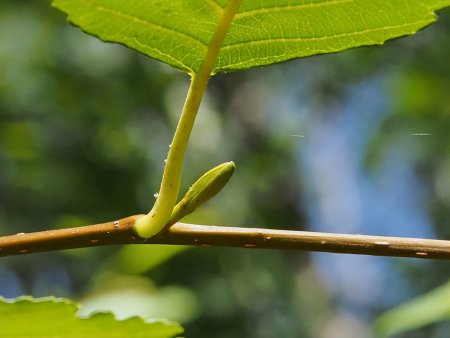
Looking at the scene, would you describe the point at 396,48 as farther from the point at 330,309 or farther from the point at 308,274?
the point at 330,309

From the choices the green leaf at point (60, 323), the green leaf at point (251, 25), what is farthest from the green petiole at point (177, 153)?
the green leaf at point (60, 323)

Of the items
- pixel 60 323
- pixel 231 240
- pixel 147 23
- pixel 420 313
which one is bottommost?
pixel 420 313

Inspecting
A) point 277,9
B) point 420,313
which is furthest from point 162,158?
point 277,9

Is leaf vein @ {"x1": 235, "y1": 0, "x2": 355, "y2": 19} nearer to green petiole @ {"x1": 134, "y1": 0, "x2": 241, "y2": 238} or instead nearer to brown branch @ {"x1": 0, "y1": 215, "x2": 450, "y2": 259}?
green petiole @ {"x1": 134, "y1": 0, "x2": 241, "y2": 238}

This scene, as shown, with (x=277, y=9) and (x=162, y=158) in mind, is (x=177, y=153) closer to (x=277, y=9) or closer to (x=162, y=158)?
(x=277, y=9)

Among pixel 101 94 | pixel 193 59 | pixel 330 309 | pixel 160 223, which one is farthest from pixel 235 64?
pixel 330 309

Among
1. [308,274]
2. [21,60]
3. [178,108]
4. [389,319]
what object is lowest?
[308,274]

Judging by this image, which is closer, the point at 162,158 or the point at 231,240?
the point at 231,240
